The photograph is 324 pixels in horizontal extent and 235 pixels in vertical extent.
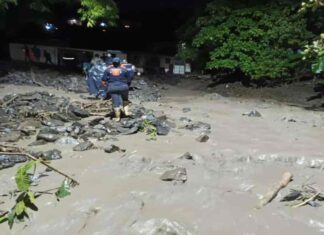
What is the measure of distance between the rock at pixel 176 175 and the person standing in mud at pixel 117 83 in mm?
3807

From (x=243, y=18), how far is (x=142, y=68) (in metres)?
6.83

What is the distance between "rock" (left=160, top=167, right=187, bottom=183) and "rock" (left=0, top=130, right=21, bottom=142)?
3.62 m

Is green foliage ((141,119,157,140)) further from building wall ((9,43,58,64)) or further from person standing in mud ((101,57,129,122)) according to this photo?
building wall ((9,43,58,64))

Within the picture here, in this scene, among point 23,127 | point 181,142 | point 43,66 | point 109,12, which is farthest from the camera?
point 43,66

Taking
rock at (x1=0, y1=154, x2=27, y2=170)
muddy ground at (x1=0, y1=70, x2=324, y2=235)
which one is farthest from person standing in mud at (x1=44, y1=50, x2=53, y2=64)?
rock at (x1=0, y1=154, x2=27, y2=170)

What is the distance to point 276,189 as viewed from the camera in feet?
20.1

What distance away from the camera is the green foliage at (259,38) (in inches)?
607

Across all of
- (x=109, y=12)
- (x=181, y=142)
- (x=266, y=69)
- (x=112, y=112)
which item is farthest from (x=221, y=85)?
(x=181, y=142)

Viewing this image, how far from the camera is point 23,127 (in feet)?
31.3

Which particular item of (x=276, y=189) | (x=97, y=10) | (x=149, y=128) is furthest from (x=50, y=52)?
(x=276, y=189)

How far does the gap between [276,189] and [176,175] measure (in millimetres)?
1410

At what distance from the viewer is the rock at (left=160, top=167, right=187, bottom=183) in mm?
6523

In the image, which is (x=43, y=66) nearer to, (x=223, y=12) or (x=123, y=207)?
(x=223, y=12)

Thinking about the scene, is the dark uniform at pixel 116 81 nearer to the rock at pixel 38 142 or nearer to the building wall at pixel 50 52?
the rock at pixel 38 142
